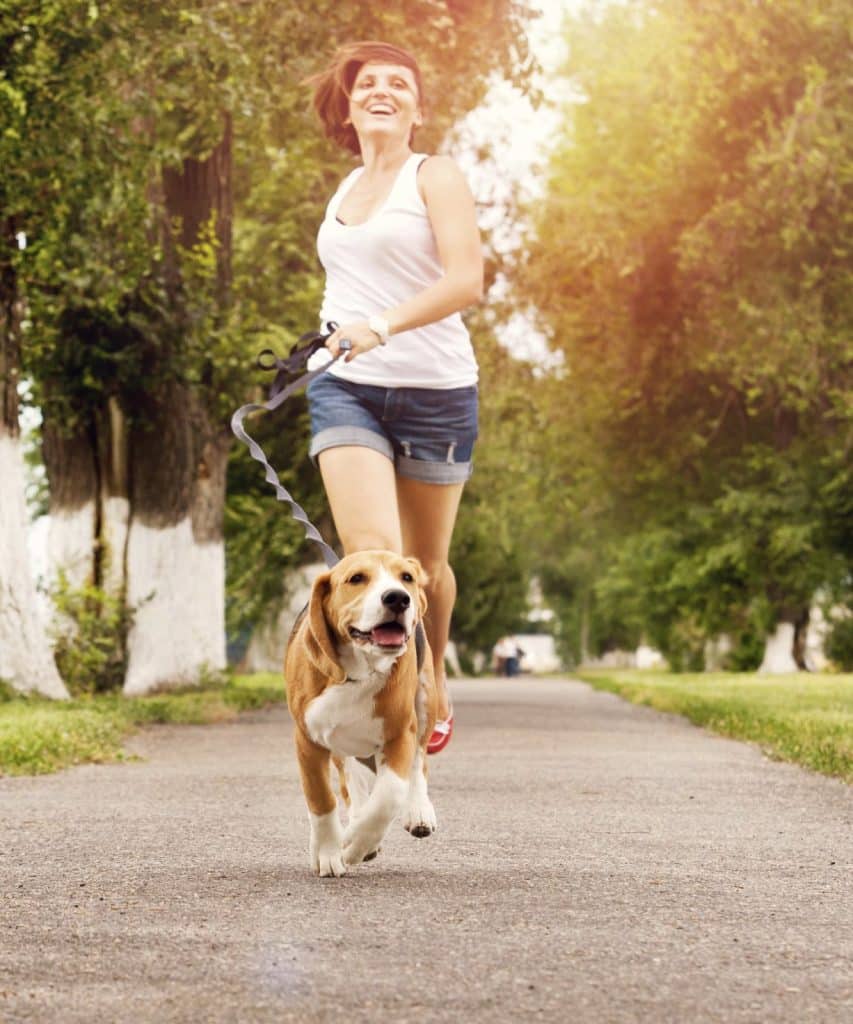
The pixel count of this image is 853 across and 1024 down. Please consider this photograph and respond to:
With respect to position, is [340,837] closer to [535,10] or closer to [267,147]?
[535,10]

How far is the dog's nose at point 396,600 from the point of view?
195 inches

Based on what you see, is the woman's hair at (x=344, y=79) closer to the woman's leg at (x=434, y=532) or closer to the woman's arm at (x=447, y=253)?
the woman's arm at (x=447, y=253)

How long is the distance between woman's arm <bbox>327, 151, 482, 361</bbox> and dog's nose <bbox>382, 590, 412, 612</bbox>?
1.25 m

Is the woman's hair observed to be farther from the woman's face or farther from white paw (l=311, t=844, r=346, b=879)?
white paw (l=311, t=844, r=346, b=879)

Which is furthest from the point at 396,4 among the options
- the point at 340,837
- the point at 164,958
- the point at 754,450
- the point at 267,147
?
the point at 754,450

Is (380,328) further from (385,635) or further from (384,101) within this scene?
(385,635)

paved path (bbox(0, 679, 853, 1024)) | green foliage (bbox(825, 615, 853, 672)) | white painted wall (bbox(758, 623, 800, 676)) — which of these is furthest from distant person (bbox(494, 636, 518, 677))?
paved path (bbox(0, 679, 853, 1024))

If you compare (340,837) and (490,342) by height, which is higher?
(490,342)

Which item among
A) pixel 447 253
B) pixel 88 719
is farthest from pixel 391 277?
pixel 88 719

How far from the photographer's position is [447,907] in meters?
4.72

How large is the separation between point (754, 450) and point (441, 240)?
81.9 ft

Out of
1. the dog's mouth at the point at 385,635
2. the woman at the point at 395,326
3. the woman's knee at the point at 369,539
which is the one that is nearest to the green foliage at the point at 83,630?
the woman at the point at 395,326

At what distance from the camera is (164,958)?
13.1 ft

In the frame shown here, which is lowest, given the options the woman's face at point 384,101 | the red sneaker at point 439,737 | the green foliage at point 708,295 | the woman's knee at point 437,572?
the red sneaker at point 439,737
